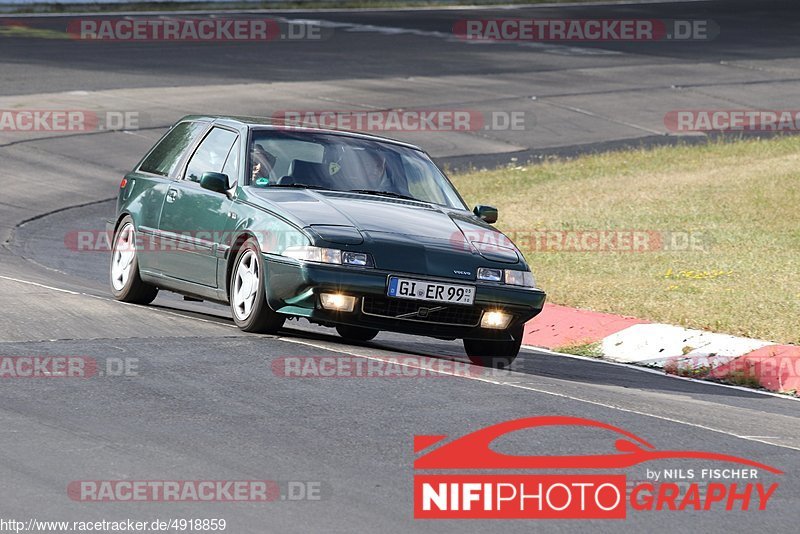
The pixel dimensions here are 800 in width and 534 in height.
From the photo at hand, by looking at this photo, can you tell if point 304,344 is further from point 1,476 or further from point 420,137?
point 420,137

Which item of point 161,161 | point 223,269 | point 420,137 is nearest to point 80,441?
point 223,269

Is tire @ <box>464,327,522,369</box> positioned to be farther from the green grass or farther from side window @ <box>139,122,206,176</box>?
side window @ <box>139,122,206,176</box>

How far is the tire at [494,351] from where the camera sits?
1006 centimetres

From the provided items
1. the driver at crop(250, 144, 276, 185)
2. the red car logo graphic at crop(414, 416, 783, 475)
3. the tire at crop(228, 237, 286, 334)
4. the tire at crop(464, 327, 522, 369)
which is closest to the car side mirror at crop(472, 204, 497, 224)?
the tire at crop(464, 327, 522, 369)

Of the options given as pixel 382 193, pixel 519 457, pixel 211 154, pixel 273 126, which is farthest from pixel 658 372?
pixel 519 457

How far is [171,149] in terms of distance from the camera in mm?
11938

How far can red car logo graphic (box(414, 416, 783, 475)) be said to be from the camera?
22.0 ft

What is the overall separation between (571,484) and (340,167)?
4741 mm

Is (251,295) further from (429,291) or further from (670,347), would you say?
(670,347)

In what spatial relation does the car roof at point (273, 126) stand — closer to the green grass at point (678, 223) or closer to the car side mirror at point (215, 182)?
the car side mirror at point (215, 182)

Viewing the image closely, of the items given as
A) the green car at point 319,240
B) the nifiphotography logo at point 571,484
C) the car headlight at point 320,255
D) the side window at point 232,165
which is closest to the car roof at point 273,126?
the green car at point 319,240

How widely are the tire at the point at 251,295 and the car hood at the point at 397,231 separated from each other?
13.9 inches

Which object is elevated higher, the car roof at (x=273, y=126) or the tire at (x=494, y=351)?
the car roof at (x=273, y=126)

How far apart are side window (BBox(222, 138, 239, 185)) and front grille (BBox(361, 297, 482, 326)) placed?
1.79 metres
